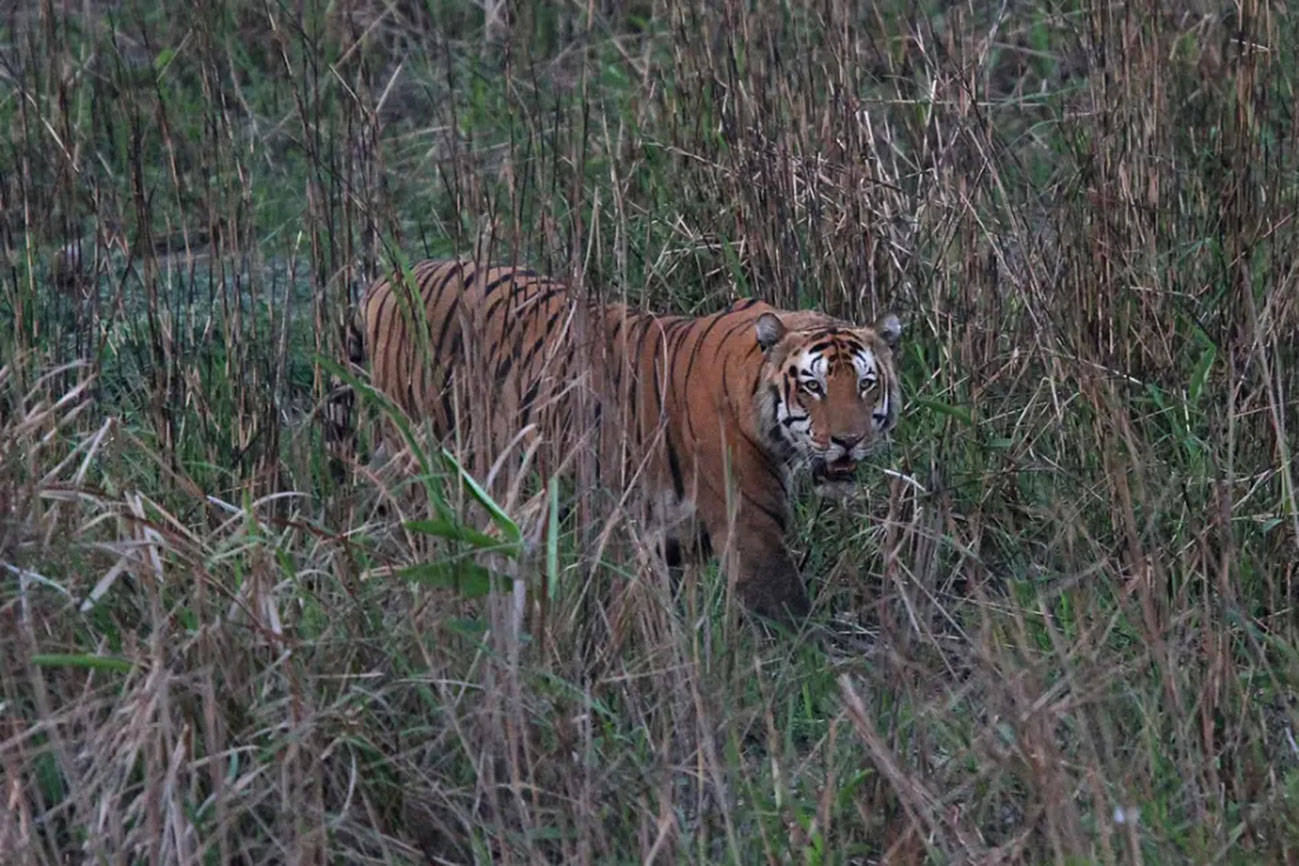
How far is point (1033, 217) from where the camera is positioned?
13.5ft

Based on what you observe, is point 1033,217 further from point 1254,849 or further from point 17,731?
point 17,731

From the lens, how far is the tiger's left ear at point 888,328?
3.52 meters

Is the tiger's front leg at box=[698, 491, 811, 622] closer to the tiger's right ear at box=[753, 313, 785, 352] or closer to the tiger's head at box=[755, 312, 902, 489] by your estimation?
the tiger's head at box=[755, 312, 902, 489]

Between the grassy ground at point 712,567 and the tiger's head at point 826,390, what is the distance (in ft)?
0.48

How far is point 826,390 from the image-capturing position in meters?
3.45

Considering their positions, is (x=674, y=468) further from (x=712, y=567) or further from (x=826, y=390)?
(x=826, y=390)

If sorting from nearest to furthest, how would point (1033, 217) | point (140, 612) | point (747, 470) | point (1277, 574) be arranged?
1. point (140, 612)
2. point (1277, 574)
3. point (747, 470)
4. point (1033, 217)

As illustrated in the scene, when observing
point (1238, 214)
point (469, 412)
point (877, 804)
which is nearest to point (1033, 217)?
point (1238, 214)

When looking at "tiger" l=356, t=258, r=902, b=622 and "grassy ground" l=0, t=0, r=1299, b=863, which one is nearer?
"grassy ground" l=0, t=0, r=1299, b=863

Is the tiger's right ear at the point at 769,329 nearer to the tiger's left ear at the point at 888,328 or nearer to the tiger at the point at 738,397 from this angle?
the tiger at the point at 738,397

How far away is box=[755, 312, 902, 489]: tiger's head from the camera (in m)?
3.45

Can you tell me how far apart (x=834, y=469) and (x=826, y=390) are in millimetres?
160

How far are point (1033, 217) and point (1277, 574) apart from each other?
120 centimetres

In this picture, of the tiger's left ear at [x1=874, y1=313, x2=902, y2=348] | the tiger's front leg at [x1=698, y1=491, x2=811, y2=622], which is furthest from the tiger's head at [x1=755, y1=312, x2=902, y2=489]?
the tiger's front leg at [x1=698, y1=491, x2=811, y2=622]
